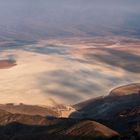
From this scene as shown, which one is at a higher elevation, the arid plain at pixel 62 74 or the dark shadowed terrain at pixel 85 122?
the dark shadowed terrain at pixel 85 122

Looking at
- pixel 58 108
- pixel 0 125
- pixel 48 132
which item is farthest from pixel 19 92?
pixel 48 132

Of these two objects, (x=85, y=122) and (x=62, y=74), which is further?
(x=62, y=74)

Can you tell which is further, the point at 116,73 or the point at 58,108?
the point at 116,73

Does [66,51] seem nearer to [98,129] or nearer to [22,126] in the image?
[22,126]

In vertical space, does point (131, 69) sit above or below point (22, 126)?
below

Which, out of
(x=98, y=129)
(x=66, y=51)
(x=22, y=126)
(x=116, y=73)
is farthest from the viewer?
(x=66, y=51)

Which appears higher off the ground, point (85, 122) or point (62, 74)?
point (85, 122)

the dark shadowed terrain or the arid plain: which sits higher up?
the dark shadowed terrain

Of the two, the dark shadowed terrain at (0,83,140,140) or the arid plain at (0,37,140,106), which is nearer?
the dark shadowed terrain at (0,83,140,140)

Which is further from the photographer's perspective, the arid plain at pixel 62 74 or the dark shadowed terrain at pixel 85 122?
the arid plain at pixel 62 74

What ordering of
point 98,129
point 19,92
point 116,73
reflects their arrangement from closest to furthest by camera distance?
1. point 98,129
2. point 19,92
3. point 116,73
